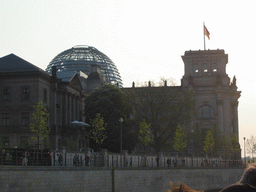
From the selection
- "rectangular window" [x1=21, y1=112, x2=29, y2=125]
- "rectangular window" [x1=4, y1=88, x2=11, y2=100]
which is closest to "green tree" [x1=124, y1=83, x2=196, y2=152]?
"rectangular window" [x1=21, y1=112, x2=29, y2=125]

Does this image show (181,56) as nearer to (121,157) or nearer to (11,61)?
(11,61)

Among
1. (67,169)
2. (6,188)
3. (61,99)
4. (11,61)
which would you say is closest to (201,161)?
(61,99)

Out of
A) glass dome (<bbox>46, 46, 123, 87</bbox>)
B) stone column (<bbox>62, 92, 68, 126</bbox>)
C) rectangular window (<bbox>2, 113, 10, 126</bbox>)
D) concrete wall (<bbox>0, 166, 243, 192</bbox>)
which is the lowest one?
concrete wall (<bbox>0, 166, 243, 192</bbox>)

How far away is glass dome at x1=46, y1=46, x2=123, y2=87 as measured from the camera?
138250 mm

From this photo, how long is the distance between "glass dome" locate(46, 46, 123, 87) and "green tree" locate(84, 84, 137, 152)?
167ft

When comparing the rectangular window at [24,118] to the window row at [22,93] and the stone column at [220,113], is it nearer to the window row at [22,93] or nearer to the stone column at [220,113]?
the window row at [22,93]

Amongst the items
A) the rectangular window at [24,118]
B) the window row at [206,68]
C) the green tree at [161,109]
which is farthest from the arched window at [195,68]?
the rectangular window at [24,118]

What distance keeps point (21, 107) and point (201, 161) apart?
1161 inches

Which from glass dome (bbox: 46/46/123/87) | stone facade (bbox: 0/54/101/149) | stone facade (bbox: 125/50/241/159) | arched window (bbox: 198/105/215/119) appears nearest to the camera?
stone facade (bbox: 0/54/101/149)

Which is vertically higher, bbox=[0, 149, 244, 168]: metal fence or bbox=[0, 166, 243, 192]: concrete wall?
bbox=[0, 149, 244, 168]: metal fence

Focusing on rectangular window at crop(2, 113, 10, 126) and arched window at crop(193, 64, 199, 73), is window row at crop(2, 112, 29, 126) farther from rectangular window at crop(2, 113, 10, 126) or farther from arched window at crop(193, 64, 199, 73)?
arched window at crop(193, 64, 199, 73)

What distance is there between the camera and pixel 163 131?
272ft

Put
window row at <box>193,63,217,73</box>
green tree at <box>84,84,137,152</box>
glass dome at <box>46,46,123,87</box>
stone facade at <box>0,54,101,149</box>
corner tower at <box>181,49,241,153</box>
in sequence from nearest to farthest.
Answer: stone facade at <box>0,54,101,149</box> < green tree at <box>84,84,137,152</box> < corner tower at <box>181,49,241,153</box> < window row at <box>193,63,217,73</box> < glass dome at <box>46,46,123,87</box>

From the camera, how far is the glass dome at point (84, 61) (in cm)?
13825
